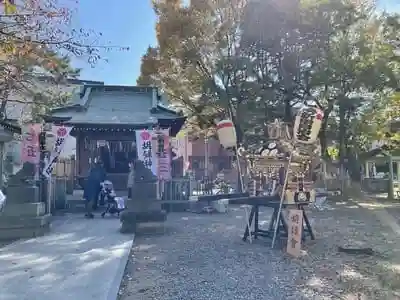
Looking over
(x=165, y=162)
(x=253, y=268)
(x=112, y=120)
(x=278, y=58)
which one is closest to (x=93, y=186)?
(x=165, y=162)

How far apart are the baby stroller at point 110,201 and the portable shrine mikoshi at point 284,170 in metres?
5.23

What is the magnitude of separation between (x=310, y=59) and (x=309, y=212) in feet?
22.1

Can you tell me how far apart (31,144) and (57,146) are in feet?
2.32

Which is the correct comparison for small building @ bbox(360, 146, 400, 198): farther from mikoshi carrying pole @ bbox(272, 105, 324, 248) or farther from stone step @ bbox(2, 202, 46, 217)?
stone step @ bbox(2, 202, 46, 217)

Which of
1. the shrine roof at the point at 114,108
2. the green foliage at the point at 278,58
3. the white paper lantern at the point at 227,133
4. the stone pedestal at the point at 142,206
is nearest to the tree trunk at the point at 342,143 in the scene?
the green foliage at the point at 278,58

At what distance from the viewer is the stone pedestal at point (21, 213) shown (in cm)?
849

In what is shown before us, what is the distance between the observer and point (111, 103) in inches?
660

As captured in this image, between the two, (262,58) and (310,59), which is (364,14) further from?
(262,58)

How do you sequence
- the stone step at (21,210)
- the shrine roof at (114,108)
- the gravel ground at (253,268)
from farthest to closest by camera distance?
1. the shrine roof at (114,108)
2. the stone step at (21,210)
3. the gravel ground at (253,268)

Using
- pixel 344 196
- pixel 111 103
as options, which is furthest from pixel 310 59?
pixel 111 103

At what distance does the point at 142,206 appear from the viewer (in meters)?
9.12

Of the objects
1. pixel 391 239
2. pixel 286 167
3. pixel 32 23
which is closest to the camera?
pixel 32 23

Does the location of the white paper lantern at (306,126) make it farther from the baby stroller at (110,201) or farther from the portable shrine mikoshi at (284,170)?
the baby stroller at (110,201)

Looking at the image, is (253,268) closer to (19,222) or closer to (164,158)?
(19,222)
